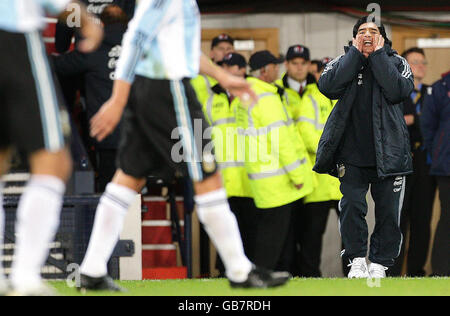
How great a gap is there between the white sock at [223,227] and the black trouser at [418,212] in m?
5.14

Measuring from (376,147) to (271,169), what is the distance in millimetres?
2131

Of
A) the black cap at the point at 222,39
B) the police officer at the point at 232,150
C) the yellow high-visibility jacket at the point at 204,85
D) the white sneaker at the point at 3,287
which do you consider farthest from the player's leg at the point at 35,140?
the black cap at the point at 222,39

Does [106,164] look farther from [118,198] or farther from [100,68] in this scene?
[118,198]

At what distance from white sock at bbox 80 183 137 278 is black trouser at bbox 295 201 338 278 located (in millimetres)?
4654

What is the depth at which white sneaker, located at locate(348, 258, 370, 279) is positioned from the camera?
292 inches

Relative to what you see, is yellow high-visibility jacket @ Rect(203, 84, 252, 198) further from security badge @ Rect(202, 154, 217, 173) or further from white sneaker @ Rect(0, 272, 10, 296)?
white sneaker @ Rect(0, 272, 10, 296)

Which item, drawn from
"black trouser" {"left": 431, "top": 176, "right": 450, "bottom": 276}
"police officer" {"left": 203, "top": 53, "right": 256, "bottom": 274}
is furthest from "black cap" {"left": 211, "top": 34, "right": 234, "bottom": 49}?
"black trouser" {"left": 431, "top": 176, "right": 450, "bottom": 276}

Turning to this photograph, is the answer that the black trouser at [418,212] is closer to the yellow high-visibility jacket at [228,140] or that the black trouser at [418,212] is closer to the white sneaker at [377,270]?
the yellow high-visibility jacket at [228,140]

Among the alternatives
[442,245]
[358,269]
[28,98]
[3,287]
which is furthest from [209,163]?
[442,245]

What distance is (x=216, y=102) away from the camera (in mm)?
9898

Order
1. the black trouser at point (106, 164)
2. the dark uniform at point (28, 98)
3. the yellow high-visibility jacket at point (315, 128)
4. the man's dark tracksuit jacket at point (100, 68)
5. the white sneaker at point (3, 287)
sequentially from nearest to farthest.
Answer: the dark uniform at point (28, 98) → the white sneaker at point (3, 287) → the man's dark tracksuit jacket at point (100, 68) → the black trouser at point (106, 164) → the yellow high-visibility jacket at point (315, 128)

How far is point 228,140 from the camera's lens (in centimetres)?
984

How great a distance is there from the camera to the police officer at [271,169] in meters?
→ 9.41
